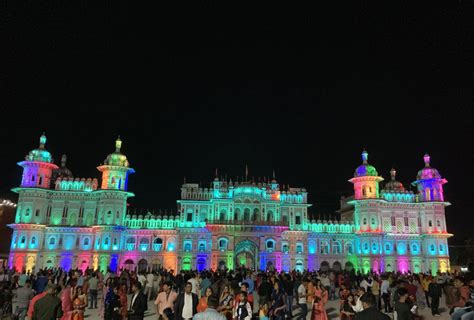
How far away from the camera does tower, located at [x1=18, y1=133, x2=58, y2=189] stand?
55.1m

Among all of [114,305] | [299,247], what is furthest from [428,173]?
[114,305]

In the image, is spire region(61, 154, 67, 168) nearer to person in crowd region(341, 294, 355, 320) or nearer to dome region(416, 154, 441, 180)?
dome region(416, 154, 441, 180)

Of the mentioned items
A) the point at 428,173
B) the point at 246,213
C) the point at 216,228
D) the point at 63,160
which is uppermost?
the point at 63,160

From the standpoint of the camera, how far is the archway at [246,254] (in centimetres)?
5581

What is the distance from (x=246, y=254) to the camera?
57.8 metres

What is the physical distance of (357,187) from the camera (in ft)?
202

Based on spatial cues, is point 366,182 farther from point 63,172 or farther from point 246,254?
point 63,172

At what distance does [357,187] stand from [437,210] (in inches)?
464

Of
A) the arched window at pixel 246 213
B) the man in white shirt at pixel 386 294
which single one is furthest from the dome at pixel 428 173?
the man in white shirt at pixel 386 294

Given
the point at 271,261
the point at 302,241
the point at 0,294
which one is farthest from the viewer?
the point at 302,241

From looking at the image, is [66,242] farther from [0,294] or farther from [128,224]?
[0,294]

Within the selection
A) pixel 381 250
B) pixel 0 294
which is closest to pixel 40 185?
pixel 0 294

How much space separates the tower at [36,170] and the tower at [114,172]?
6.98m

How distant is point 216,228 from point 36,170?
25575 millimetres
